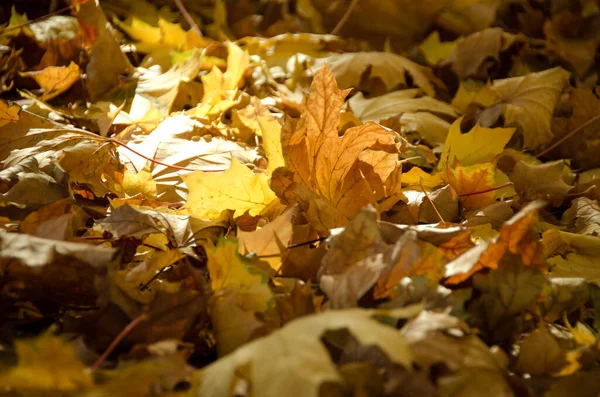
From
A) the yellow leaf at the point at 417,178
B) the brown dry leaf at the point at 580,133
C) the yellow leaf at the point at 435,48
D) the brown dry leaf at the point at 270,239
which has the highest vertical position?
the brown dry leaf at the point at 270,239

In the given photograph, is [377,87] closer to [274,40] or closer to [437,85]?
[437,85]

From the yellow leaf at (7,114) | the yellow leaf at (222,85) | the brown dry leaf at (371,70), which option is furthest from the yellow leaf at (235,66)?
the yellow leaf at (7,114)

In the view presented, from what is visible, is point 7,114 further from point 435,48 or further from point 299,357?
point 435,48

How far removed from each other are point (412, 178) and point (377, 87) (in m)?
0.50

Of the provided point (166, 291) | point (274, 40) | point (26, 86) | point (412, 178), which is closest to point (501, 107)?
point (412, 178)

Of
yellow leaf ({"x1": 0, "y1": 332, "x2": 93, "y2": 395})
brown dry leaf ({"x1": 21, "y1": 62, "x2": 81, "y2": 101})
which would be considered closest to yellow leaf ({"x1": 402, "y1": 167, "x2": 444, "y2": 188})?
yellow leaf ({"x1": 0, "y1": 332, "x2": 93, "y2": 395})

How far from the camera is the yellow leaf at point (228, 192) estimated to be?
2.45ft

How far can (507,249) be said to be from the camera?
58cm

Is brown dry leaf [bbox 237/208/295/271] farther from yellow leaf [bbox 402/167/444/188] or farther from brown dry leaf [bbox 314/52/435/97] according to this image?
brown dry leaf [bbox 314/52/435/97]

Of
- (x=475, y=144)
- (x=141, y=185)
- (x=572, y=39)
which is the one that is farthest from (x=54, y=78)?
(x=572, y=39)

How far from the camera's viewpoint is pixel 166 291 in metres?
0.58

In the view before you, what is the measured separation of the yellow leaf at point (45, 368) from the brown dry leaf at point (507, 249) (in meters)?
0.35

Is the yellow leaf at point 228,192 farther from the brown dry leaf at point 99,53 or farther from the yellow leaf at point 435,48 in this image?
the yellow leaf at point 435,48

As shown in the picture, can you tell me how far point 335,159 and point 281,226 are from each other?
0.60ft
